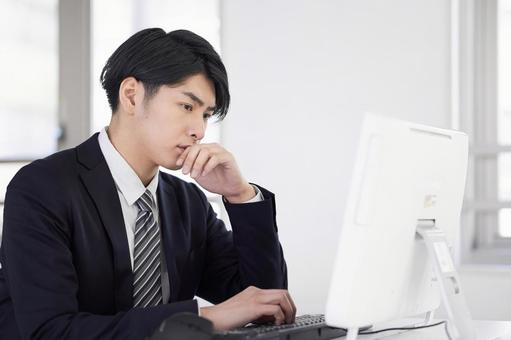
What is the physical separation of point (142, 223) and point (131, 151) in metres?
0.19

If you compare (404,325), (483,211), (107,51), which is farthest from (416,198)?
(107,51)

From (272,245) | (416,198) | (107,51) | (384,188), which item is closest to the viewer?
(384,188)

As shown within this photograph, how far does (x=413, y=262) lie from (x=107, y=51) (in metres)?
2.94

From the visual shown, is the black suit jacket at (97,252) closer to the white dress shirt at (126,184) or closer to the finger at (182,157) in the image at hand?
the white dress shirt at (126,184)

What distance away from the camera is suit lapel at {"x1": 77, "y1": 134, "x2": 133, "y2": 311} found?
5.66ft

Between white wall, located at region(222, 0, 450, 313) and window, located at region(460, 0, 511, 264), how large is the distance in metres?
0.16

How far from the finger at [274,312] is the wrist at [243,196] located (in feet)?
1.34

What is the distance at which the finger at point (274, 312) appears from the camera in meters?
1.57

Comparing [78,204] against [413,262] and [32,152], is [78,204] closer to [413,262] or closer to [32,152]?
[413,262]

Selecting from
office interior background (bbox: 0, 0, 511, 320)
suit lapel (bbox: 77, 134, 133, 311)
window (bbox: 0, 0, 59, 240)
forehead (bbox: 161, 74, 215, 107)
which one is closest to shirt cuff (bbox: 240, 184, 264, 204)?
forehead (bbox: 161, 74, 215, 107)

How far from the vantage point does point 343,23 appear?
355cm

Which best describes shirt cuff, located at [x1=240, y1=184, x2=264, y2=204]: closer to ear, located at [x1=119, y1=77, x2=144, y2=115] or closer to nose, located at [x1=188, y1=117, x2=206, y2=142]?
nose, located at [x1=188, y1=117, x2=206, y2=142]

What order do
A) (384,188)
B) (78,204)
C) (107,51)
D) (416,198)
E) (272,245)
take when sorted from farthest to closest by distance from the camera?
(107,51) → (272,245) → (78,204) → (416,198) → (384,188)

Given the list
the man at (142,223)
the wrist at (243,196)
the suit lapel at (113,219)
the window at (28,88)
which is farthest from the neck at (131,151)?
the window at (28,88)
